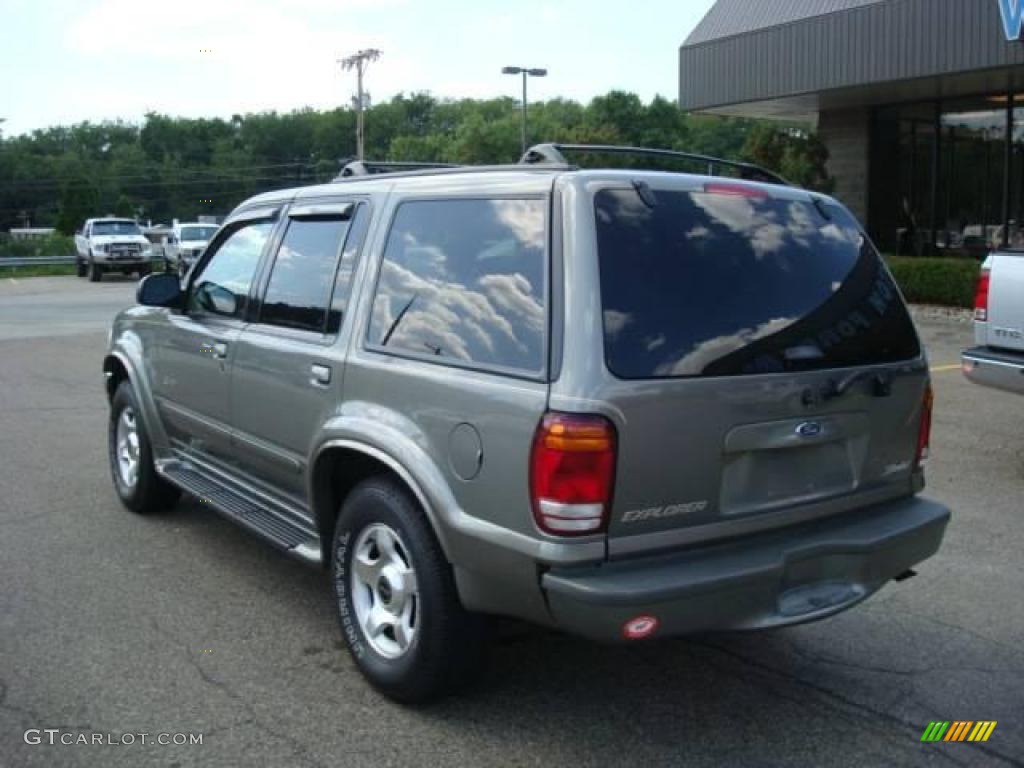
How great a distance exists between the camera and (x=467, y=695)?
3812mm

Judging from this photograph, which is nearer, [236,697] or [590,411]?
[590,411]

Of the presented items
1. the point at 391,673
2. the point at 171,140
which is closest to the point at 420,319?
the point at 391,673

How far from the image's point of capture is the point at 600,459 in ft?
10.2

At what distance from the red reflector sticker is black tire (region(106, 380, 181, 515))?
3690 mm

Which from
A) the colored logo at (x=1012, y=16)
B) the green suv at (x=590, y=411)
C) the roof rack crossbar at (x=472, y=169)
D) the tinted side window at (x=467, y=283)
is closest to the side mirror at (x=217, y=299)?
the green suv at (x=590, y=411)

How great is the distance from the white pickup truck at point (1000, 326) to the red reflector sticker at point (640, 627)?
4837 mm

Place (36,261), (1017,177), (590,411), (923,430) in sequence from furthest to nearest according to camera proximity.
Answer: (36,261) < (1017,177) < (923,430) < (590,411)

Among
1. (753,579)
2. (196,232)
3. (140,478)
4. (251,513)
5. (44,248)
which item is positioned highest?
(196,232)

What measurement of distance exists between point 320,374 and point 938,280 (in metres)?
15.0

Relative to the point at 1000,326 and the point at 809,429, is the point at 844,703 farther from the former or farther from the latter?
the point at 1000,326

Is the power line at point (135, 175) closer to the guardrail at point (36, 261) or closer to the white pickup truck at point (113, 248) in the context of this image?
the guardrail at point (36, 261)

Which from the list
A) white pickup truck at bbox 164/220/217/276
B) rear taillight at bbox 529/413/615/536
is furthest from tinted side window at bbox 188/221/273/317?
white pickup truck at bbox 164/220/217/276

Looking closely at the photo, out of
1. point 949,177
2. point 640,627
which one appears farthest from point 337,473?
point 949,177

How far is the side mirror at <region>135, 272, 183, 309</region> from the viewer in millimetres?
5617
